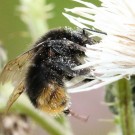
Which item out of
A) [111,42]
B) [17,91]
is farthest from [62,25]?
[111,42]

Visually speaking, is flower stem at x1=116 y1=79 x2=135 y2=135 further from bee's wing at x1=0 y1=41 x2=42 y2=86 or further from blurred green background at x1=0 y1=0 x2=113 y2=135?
blurred green background at x1=0 y1=0 x2=113 y2=135

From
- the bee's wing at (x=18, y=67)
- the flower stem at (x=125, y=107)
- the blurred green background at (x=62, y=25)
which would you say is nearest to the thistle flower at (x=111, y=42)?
the flower stem at (x=125, y=107)

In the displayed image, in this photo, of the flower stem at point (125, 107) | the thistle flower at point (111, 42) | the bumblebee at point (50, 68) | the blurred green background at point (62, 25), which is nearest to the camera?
the thistle flower at point (111, 42)

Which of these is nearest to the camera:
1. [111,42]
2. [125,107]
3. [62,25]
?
[111,42]

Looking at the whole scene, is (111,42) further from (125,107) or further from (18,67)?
(18,67)

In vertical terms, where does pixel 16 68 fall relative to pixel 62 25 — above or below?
below

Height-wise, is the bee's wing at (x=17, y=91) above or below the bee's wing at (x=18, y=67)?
below

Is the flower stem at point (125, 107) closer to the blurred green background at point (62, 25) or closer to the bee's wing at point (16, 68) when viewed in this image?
the bee's wing at point (16, 68)

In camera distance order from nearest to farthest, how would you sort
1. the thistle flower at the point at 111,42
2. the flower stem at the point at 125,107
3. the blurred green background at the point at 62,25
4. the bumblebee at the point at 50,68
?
the thistle flower at the point at 111,42 < the flower stem at the point at 125,107 < the bumblebee at the point at 50,68 < the blurred green background at the point at 62,25
